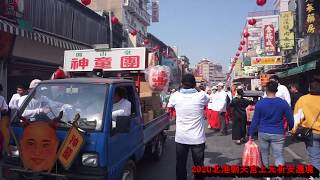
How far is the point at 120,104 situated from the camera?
5039mm

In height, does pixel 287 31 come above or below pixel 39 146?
above

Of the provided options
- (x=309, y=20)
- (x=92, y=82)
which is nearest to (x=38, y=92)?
(x=92, y=82)

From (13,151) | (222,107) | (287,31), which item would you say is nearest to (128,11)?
(287,31)

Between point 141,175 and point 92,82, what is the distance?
2.44 metres

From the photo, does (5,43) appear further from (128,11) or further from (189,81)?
(128,11)

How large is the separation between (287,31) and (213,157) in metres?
14.9

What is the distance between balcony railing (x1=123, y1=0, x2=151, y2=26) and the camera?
162 ft

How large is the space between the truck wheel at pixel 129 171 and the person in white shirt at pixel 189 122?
719 millimetres

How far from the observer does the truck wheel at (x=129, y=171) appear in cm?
464

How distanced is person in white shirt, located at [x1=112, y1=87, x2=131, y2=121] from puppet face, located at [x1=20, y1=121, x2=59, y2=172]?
0.98 m

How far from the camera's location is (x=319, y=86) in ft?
16.5

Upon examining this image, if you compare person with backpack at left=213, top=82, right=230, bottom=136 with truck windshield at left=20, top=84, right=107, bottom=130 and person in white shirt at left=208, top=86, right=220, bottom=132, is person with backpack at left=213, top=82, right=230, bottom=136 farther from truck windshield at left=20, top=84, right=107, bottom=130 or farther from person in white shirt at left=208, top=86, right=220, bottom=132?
truck windshield at left=20, top=84, right=107, bottom=130

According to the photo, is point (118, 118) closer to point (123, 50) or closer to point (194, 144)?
point (194, 144)

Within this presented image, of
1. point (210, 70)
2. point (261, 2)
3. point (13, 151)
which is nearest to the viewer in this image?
point (13, 151)
